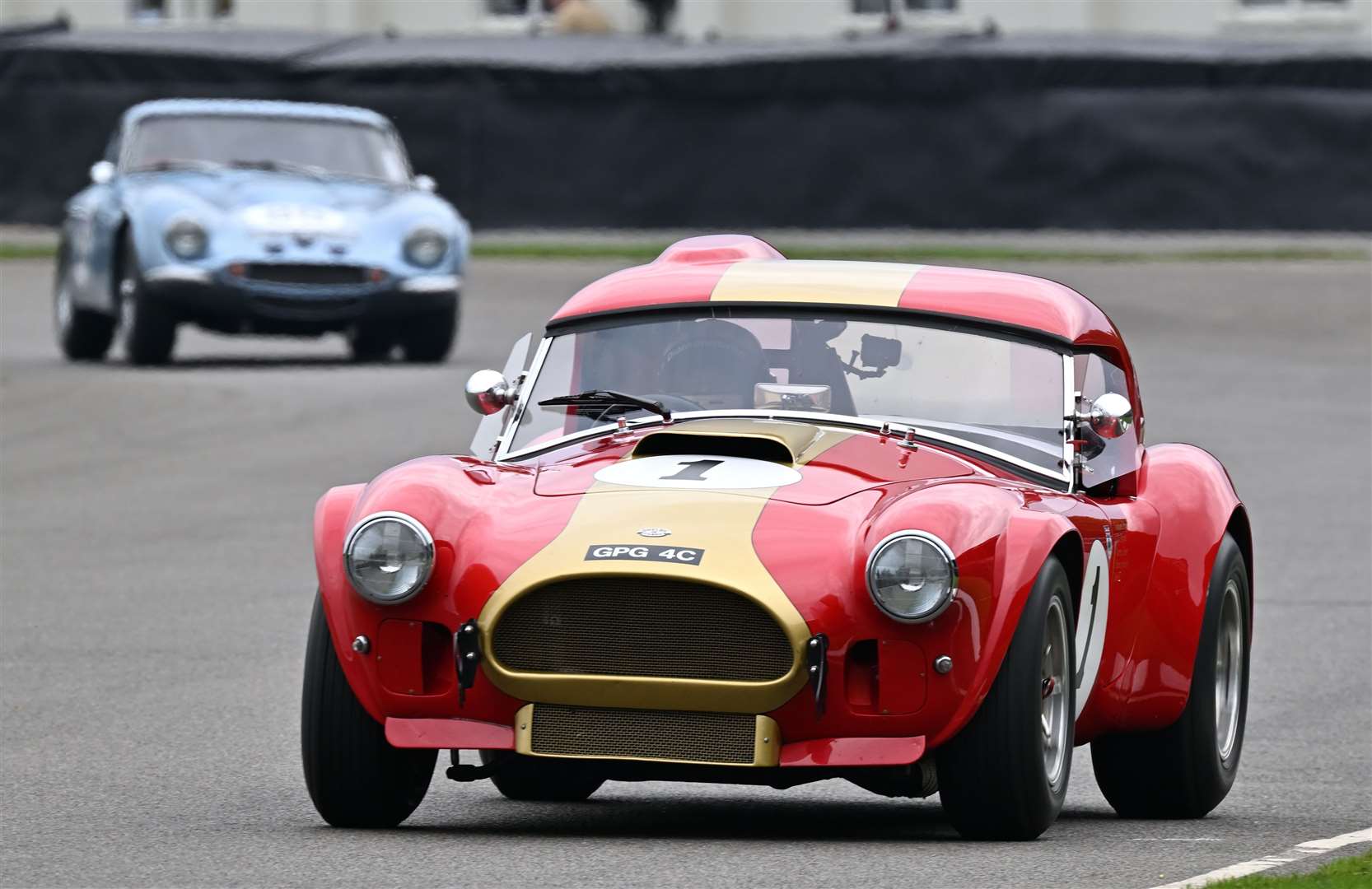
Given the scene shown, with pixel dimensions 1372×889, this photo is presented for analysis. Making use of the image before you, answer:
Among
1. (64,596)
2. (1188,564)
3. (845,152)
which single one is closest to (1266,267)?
(845,152)

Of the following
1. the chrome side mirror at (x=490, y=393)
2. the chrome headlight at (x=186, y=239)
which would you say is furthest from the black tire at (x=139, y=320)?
the chrome side mirror at (x=490, y=393)

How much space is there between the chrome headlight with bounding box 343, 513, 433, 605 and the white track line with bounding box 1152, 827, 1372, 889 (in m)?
1.73

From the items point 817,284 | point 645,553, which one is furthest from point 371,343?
point 645,553

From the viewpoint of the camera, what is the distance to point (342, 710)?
6.47 meters

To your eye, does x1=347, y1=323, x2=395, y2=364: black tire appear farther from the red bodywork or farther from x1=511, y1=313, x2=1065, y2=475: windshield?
the red bodywork

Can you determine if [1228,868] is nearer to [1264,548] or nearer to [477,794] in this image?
[477,794]

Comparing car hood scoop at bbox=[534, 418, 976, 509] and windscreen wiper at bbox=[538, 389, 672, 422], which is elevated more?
car hood scoop at bbox=[534, 418, 976, 509]

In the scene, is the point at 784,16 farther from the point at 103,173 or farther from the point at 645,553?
the point at 645,553

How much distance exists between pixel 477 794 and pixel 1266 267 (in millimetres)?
21139

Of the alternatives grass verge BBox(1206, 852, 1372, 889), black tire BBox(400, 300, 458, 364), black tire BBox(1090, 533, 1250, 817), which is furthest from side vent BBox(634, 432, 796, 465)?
black tire BBox(400, 300, 458, 364)

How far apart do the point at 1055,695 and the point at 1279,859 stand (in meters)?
0.64

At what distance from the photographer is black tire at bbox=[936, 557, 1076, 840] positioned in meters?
6.15

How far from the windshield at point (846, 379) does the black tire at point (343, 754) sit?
111cm

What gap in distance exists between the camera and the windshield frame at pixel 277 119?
1997cm
